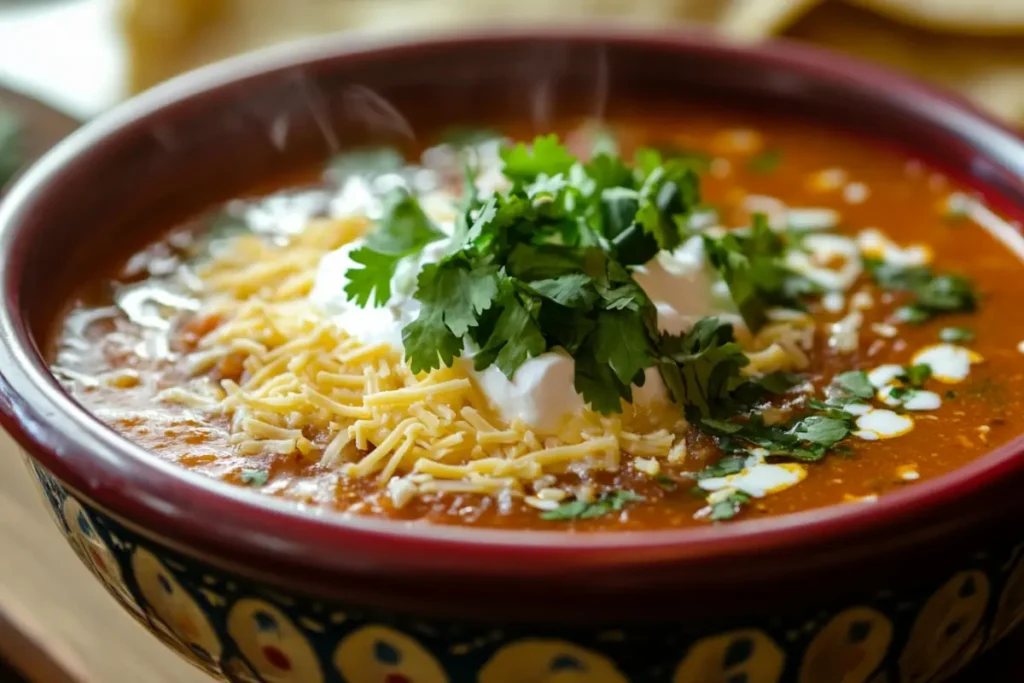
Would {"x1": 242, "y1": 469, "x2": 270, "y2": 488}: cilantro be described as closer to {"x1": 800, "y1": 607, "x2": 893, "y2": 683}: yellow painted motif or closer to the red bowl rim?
the red bowl rim

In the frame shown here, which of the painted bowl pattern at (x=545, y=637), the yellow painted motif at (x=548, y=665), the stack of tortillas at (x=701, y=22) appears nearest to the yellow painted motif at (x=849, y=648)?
the painted bowl pattern at (x=545, y=637)

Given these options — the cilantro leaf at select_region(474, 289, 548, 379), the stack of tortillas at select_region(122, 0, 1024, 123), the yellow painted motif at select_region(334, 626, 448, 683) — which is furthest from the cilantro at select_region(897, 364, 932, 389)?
the stack of tortillas at select_region(122, 0, 1024, 123)

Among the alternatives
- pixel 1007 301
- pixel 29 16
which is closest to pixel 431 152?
pixel 1007 301

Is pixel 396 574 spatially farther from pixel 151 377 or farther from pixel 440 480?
pixel 151 377

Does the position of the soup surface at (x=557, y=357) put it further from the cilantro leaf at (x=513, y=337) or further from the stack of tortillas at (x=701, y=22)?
the stack of tortillas at (x=701, y=22)

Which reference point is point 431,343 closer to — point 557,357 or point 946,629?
point 557,357

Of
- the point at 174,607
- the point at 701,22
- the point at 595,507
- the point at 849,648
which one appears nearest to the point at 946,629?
the point at 849,648
